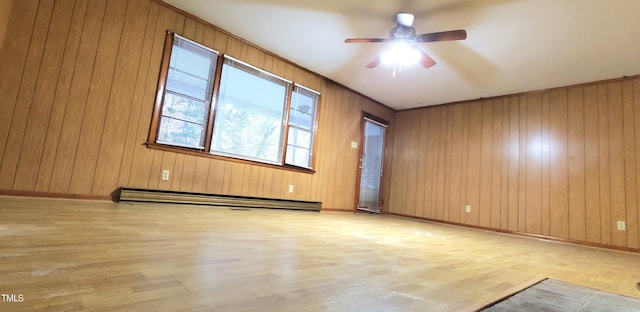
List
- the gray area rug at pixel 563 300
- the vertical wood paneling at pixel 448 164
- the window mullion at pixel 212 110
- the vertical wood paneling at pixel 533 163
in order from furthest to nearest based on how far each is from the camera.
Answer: the vertical wood paneling at pixel 448 164 → the vertical wood paneling at pixel 533 163 → the window mullion at pixel 212 110 → the gray area rug at pixel 563 300

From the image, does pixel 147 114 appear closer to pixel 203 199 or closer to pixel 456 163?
pixel 203 199

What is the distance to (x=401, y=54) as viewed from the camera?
12.3ft

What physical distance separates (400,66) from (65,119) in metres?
3.99

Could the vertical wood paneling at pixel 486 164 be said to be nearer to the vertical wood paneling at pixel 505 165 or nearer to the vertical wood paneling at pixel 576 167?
the vertical wood paneling at pixel 505 165

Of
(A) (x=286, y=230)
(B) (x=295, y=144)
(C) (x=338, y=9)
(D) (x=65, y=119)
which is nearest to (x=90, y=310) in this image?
(A) (x=286, y=230)

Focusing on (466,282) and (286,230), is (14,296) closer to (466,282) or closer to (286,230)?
(466,282)

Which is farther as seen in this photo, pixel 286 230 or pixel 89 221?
pixel 286 230

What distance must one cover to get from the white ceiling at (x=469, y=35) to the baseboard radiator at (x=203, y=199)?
213 centimetres

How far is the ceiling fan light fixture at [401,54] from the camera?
137 inches

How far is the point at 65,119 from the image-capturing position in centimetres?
281

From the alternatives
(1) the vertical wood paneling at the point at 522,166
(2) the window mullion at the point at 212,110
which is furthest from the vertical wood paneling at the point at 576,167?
(2) the window mullion at the point at 212,110

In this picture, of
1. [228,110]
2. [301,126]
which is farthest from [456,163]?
[228,110]

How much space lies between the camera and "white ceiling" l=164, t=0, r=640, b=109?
2.94 metres

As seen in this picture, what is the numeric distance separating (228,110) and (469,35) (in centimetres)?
304
